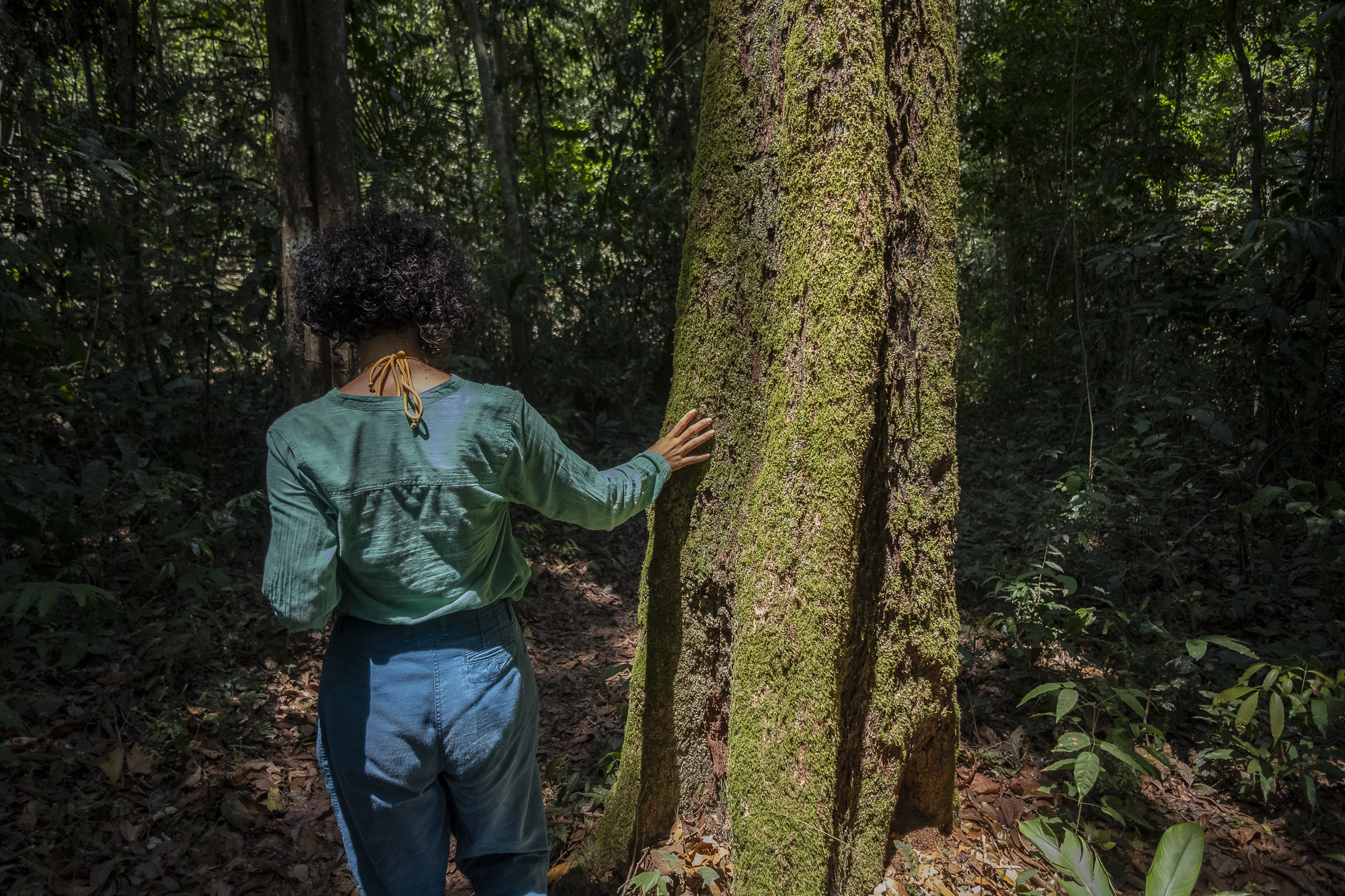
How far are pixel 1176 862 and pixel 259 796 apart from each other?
11.3 ft

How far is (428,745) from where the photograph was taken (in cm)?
172

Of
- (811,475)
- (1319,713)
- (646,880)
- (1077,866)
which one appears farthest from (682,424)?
(1319,713)

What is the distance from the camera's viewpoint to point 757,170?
2.21 metres

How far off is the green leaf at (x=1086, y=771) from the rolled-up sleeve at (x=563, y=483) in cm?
175

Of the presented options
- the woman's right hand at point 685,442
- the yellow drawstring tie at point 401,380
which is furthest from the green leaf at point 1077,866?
the yellow drawstring tie at point 401,380

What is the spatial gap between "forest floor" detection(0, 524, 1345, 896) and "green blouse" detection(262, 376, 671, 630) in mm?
1352

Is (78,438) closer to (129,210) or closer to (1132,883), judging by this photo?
(129,210)

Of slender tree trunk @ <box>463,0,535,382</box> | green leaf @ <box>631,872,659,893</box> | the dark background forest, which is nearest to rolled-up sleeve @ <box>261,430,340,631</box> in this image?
the dark background forest

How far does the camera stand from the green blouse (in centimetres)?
156

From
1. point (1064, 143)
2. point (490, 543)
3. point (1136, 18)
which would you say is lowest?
point (490, 543)

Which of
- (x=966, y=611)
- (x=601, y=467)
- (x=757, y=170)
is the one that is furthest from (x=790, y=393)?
(x=601, y=467)

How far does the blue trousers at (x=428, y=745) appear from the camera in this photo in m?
1.70

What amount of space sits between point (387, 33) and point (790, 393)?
29.6 feet

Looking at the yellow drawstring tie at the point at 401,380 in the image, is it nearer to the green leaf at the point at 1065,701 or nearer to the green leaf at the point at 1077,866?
the green leaf at the point at 1077,866
